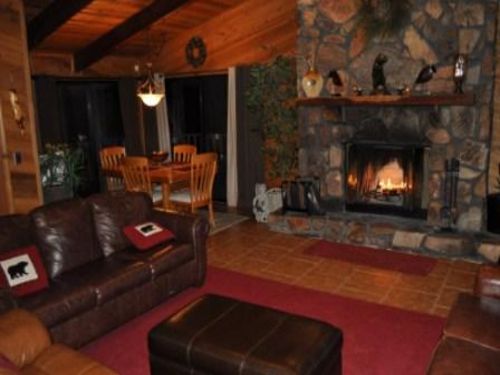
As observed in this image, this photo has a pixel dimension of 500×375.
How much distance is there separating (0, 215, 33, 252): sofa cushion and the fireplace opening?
11.9 feet

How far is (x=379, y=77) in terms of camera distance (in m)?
5.00

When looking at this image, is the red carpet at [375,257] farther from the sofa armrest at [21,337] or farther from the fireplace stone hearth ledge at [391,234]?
the sofa armrest at [21,337]

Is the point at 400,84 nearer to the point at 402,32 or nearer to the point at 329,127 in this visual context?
the point at 402,32

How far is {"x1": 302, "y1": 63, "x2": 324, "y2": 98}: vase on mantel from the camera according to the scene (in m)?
5.43

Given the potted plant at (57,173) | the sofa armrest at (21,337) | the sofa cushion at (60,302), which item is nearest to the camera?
the sofa armrest at (21,337)

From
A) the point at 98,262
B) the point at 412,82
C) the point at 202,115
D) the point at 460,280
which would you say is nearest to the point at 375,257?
the point at 460,280

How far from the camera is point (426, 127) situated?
4977 millimetres

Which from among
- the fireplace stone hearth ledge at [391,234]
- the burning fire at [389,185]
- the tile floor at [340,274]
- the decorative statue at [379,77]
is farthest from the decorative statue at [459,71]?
the tile floor at [340,274]

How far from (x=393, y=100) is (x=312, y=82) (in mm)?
1058

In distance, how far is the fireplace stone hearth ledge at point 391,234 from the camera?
4.59 m

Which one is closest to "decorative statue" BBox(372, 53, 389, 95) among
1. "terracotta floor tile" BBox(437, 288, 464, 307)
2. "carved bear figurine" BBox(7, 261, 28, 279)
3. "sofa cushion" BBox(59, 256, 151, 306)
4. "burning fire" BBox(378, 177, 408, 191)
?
"burning fire" BBox(378, 177, 408, 191)

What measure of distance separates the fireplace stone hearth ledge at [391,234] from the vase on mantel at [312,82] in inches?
58.9

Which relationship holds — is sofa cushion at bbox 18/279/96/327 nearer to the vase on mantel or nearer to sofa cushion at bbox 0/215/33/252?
sofa cushion at bbox 0/215/33/252

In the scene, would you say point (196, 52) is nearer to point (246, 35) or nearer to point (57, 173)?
point (246, 35)
